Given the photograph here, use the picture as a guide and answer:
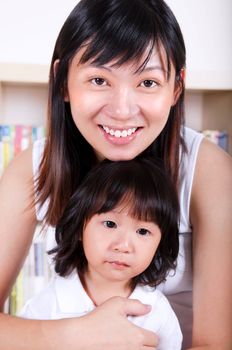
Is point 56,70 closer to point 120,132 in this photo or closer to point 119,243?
point 120,132

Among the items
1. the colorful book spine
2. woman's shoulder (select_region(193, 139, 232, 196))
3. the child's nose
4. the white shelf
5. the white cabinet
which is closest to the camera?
the child's nose

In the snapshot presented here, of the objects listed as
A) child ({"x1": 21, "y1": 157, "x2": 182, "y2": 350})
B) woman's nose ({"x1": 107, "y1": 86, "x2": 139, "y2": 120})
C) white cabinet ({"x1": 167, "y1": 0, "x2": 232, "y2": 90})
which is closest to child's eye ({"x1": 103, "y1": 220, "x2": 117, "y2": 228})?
child ({"x1": 21, "y1": 157, "x2": 182, "y2": 350})

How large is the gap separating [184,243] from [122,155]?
7.2 inches

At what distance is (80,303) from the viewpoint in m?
0.58

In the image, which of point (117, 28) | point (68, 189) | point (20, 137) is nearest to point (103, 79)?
point (117, 28)

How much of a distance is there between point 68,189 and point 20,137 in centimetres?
47

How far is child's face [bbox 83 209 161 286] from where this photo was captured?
517mm

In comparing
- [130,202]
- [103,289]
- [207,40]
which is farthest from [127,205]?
[207,40]

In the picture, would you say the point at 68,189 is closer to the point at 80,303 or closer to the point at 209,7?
the point at 80,303

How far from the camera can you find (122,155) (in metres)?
0.56

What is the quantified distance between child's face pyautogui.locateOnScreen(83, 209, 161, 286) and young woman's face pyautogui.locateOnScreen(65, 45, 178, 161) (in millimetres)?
73

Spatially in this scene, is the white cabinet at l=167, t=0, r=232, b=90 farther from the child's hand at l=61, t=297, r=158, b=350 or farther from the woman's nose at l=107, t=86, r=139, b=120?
the child's hand at l=61, t=297, r=158, b=350

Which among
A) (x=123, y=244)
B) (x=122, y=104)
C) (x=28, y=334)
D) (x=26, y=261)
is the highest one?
(x=122, y=104)

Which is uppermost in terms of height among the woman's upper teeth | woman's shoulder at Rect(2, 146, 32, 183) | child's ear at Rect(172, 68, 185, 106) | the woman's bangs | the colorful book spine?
the woman's bangs
